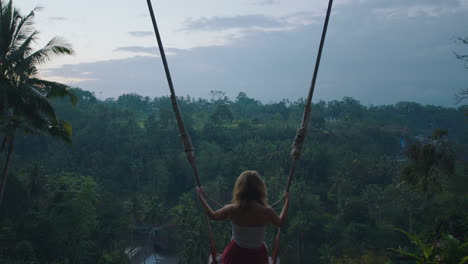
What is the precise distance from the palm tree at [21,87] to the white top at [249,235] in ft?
17.8

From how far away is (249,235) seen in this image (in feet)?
7.52

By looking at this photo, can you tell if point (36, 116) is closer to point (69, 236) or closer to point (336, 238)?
point (69, 236)

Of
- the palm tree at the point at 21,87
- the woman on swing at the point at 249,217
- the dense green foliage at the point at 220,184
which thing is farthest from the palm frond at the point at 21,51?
the dense green foliage at the point at 220,184

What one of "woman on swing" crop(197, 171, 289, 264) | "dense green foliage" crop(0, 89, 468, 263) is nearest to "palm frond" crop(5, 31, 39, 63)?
"woman on swing" crop(197, 171, 289, 264)

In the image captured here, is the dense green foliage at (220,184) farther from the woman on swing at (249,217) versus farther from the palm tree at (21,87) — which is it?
the palm tree at (21,87)

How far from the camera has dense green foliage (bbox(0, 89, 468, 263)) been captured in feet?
61.6

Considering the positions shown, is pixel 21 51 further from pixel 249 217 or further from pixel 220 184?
pixel 220 184

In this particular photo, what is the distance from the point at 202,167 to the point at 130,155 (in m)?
6.91

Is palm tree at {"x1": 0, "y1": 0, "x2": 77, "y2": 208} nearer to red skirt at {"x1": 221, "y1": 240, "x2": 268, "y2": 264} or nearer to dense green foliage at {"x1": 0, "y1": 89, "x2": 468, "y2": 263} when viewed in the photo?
red skirt at {"x1": 221, "y1": 240, "x2": 268, "y2": 264}

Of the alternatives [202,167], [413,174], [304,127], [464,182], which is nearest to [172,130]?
[202,167]

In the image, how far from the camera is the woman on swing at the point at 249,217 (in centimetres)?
224

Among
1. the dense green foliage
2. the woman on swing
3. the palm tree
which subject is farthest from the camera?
the dense green foliage

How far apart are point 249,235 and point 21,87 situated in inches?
230

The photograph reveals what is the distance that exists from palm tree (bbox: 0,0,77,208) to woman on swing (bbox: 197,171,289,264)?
17.8 feet
